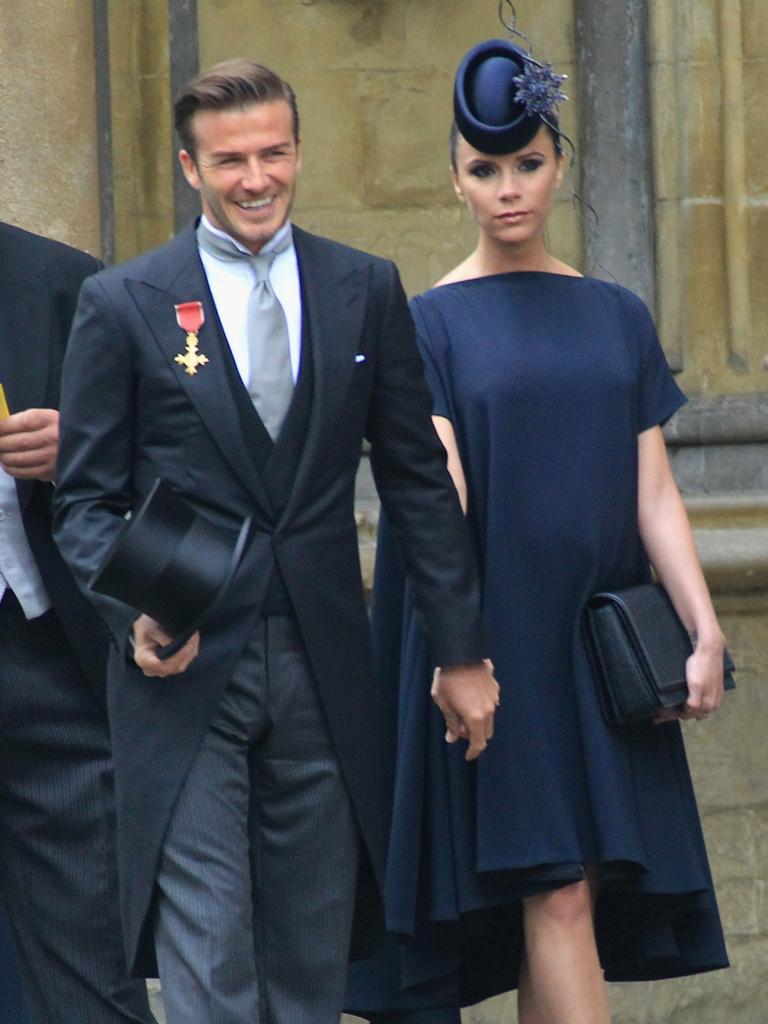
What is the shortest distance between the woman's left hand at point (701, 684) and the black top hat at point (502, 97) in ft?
3.12

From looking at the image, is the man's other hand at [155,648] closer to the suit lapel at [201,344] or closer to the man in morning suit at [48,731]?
the suit lapel at [201,344]

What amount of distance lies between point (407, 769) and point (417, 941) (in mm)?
318

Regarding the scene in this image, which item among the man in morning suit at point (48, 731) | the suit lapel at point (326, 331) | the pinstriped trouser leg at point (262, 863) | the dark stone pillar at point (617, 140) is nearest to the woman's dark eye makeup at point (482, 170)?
the suit lapel at point (326, 331)

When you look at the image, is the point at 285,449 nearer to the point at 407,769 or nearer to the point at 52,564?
the point at 52,564

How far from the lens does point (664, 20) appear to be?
19.8 feet

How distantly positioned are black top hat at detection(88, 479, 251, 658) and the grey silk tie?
0.83 ft

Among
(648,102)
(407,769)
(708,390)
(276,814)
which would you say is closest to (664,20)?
(648,102)

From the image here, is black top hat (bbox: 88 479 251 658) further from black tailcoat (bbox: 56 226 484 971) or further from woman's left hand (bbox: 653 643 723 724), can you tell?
woman's left hand (bbox: 653 643 723 724)

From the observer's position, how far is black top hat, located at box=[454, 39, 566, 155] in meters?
4.60

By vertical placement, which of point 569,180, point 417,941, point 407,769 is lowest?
point 417,941

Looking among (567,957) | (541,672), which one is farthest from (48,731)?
(567,957)

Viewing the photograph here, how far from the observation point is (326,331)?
13.3ft

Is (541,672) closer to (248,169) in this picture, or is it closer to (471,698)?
(471,698)

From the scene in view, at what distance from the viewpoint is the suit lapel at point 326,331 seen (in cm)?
399
